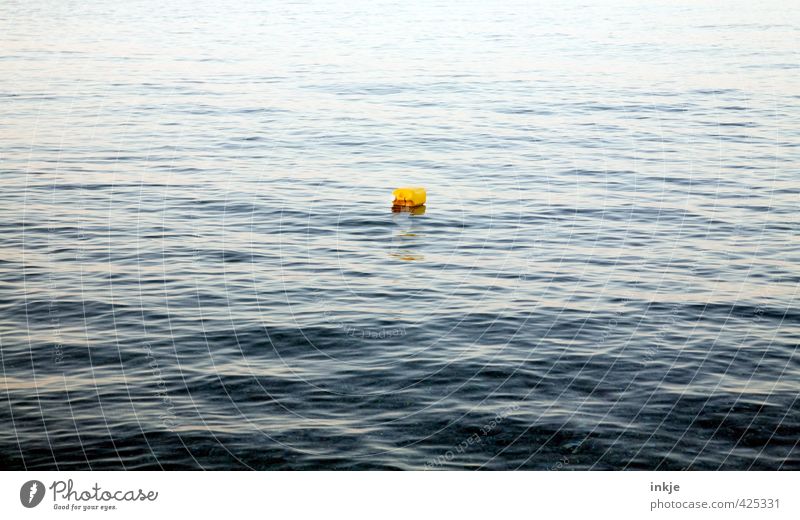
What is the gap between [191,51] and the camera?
146 feet

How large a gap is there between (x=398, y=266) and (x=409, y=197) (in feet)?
12.2

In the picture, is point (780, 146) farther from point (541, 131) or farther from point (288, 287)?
point (288, 287)

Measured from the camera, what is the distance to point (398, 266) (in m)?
19.4

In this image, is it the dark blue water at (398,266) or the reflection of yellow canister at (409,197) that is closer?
the dark blue water at (398,266)

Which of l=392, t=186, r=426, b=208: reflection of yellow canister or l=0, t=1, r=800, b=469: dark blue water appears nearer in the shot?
l=0, t=1, r=800, b=469: dark blue water

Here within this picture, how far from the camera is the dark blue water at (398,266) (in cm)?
1313

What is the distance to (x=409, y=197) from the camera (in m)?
22.9

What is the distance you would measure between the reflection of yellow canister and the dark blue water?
54 centimetres

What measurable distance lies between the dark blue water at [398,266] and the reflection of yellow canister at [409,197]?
54 cm

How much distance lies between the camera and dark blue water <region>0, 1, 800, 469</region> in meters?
13.1

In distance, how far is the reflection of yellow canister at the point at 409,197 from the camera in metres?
22.8

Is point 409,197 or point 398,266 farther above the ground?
point 409,197

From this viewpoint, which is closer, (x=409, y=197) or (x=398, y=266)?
(x=398, y=266)

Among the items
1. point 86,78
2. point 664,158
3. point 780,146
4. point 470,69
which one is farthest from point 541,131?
point 86,78
